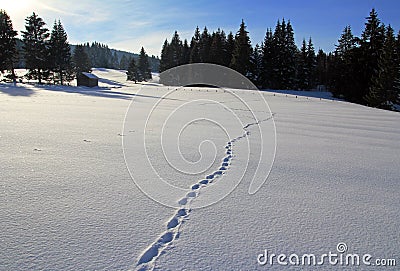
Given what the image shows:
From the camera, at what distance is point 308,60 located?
44281 mm

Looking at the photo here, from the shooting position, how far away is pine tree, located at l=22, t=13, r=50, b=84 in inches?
1243

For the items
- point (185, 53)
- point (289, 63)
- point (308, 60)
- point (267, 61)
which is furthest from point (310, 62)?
point (185, 53)

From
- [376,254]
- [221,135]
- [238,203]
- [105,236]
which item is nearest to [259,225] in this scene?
[238,203]

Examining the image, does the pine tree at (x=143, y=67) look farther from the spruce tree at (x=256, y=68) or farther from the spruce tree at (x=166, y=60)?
the spruce tree at (x=256, y=68)

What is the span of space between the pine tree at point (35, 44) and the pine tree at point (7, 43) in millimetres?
1769

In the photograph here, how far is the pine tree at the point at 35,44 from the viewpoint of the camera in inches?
1243

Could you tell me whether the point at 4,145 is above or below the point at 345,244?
above

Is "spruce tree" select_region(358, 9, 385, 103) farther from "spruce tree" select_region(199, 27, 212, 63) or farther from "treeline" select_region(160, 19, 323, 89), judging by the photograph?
"spruce tree" select_region(199, 27, 212, 63)

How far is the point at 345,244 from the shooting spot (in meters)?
1.94

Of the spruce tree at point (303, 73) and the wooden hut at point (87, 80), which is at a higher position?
the spruce tree at point (303, 73)

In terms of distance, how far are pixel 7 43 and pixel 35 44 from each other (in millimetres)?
3246

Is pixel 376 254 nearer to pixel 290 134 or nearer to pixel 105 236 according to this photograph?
pixel 105 236

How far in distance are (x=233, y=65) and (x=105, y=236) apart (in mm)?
39797

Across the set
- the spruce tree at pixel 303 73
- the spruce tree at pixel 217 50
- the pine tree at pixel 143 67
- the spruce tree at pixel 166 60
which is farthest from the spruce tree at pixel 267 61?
the pine tree at pixel 143 67
